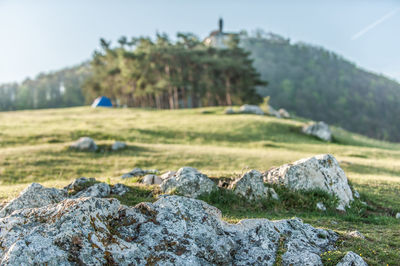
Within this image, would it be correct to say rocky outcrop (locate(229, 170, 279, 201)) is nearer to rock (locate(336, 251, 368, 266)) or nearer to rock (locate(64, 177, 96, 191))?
rock (locate(336, 251, 368, 266))

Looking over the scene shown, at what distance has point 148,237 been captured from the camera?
5621 millimetres

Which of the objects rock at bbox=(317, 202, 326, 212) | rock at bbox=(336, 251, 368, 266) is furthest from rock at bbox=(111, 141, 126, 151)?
rock at bbox=(336, 251, 368, 266)

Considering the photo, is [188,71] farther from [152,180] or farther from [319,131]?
[152,180]

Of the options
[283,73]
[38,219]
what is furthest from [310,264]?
Answer: [283,73]

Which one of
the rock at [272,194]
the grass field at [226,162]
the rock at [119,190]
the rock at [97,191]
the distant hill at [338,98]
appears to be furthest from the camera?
the distant hill at [338,98]

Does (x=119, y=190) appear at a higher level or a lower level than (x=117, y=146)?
higher

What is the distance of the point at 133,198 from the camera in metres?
10.0

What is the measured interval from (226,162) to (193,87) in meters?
50.9

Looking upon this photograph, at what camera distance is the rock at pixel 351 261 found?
17.4 feet

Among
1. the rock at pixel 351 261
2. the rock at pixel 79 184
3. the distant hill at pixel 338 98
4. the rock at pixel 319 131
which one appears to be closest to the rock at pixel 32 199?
the rock at pixel 79 184

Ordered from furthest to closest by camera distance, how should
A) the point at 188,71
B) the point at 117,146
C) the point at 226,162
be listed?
the point at 188,71 < the point at 117,146 < the point at 226,162

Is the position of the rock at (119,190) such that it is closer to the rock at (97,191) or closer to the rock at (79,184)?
the rock at (97,191)

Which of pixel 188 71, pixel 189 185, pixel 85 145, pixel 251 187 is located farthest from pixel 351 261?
pixel 188 71

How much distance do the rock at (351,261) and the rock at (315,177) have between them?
5.86 meters
